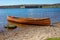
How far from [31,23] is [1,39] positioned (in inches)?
556

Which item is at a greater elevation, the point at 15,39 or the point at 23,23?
the point at 15,39

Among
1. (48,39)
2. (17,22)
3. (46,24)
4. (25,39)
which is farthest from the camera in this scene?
(17,22)

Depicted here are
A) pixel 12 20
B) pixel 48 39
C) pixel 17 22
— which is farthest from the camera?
pixel 12 20

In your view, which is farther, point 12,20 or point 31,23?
point 12,20

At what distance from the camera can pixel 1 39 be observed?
1745 cm

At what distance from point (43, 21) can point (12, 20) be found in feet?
31.1

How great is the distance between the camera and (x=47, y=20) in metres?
29.3

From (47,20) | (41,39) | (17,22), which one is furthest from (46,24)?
(41,39)

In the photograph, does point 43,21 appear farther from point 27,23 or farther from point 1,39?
point 1,39

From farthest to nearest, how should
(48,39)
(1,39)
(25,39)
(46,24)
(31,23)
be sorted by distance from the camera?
(31,23)
(46,24)
(1,39)
(25,39)
(48,39)

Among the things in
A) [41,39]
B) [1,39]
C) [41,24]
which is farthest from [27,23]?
[41,39]

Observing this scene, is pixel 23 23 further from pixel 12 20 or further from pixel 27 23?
pixel 12 20

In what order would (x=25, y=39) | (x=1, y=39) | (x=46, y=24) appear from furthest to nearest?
(x=46, y=24) → (x=1, y=39) → (x=25, y=39)

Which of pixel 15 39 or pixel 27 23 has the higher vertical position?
pixel 15 39
